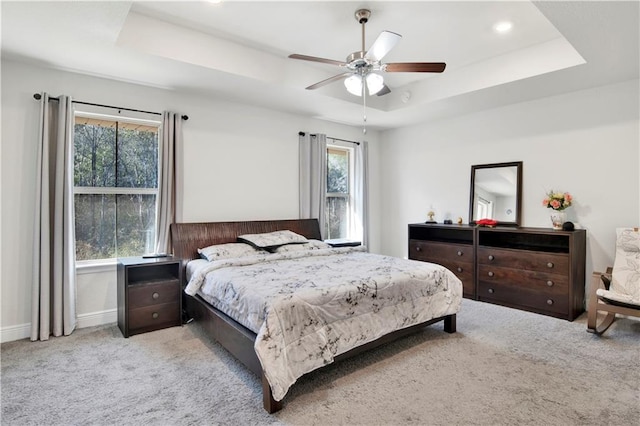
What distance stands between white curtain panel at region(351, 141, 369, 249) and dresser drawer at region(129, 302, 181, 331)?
3121 mm

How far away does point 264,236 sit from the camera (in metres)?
4.14

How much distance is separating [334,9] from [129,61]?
1.86 meters

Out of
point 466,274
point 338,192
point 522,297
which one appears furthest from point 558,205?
point 338,192

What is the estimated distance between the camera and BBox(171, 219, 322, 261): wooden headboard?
3.83 metres

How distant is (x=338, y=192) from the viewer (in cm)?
565

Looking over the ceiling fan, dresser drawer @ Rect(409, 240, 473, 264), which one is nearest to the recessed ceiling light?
the ceiling fan

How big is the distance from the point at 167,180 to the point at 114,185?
52cm

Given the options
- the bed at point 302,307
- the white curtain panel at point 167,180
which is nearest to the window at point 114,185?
the white curtain panel at point 167,180

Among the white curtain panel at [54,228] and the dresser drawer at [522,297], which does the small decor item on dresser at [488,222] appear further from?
the white curtain panel at [54,228]

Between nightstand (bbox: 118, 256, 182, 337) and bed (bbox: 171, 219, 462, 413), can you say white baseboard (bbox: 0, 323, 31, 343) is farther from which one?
bed (bbox: 171, 219, 462, 413)

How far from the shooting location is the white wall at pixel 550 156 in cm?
368

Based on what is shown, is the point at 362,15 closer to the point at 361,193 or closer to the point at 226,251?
the point at 226,251

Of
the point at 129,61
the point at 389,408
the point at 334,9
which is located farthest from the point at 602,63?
the point at 129,61

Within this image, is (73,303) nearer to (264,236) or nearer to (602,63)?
(264,236)
